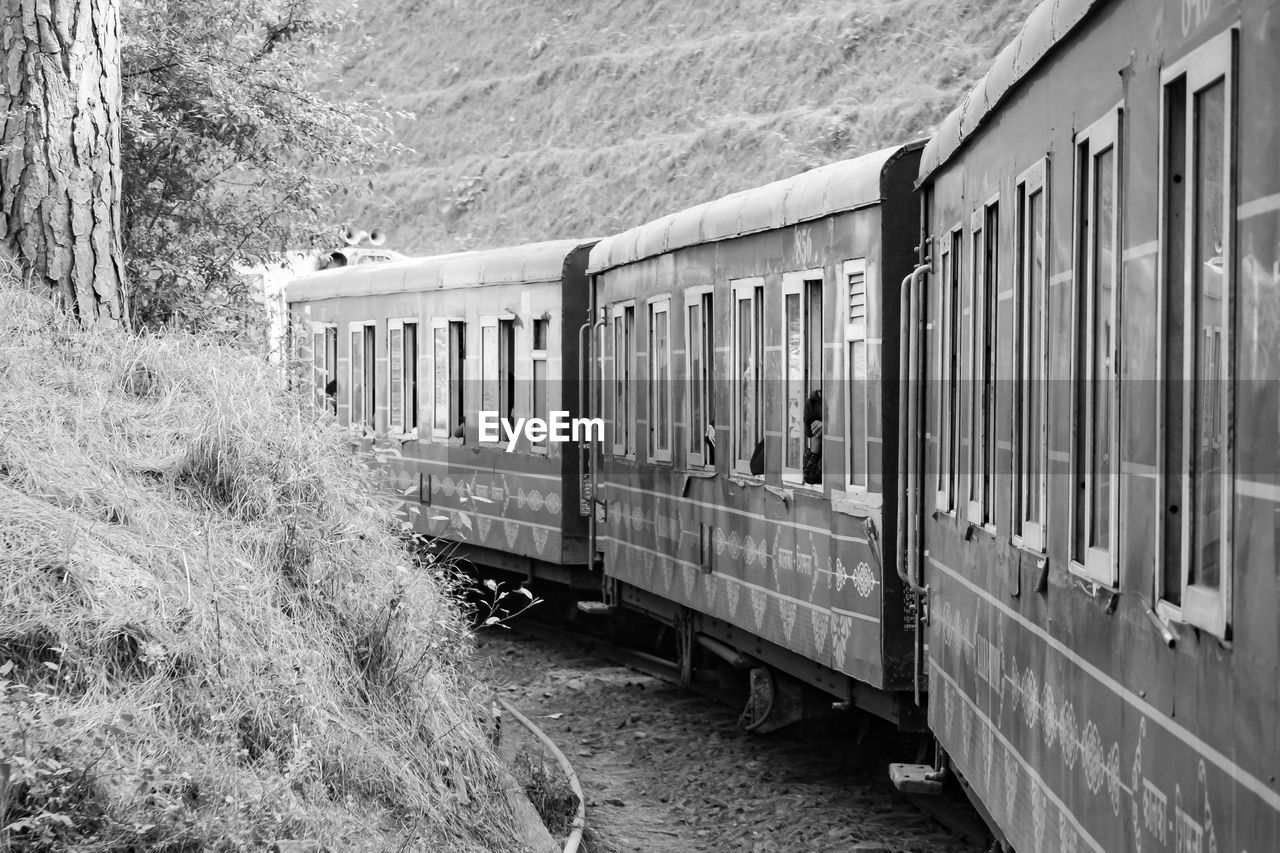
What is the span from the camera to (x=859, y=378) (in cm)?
938

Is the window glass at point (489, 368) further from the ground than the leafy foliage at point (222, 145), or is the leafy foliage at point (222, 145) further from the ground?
the leafy foliage at point (222, 145)

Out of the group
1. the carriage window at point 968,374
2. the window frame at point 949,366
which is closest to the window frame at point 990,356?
the carriage window at point 968,374

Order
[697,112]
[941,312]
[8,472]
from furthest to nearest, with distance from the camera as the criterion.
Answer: [697,112] < [941,312] < [8,472]

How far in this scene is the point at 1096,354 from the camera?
4738 mm

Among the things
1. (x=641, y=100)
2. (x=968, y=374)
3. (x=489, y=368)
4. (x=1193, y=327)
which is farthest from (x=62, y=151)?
(x=641, y=100)

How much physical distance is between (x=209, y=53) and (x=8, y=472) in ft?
23.9

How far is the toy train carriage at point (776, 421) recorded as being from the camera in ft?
30.0

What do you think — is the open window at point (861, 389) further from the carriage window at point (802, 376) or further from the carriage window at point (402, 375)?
the carriage window at point (402, 375)

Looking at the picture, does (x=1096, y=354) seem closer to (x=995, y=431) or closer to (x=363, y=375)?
(x=995, y=431)

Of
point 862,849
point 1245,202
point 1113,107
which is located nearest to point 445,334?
point 862,849

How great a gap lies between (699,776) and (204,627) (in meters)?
4.99

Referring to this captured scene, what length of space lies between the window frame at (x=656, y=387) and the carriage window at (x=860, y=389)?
3.76m

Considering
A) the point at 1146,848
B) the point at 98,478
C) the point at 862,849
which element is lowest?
the point at 862,849

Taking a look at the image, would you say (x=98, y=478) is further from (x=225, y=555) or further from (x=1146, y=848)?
(x=1146, y=848)
